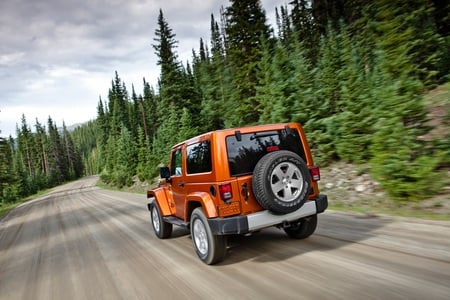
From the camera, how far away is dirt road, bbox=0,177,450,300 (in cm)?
355

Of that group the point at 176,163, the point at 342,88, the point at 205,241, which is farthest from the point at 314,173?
the point at 342,88

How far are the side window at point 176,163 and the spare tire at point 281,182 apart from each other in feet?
7.16

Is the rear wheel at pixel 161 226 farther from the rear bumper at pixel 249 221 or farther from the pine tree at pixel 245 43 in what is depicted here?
the pine tree at pixel 245 43

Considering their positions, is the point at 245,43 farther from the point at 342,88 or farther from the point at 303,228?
the point at 303,228

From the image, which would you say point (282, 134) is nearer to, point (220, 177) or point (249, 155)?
point (249, 155)

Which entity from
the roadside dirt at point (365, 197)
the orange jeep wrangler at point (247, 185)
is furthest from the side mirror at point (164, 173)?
the roadside dirt at point (365, 197)

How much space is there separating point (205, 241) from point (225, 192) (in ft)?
3.22

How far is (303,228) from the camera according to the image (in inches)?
216

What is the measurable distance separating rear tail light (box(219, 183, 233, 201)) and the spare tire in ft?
1.17

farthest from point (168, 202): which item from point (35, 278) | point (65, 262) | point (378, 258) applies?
point (378, 258)

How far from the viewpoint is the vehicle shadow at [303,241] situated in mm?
4934

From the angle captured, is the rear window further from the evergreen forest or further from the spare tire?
the evergreen forest

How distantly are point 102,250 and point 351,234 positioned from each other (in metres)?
5.21

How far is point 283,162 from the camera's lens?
4465 millimetres
